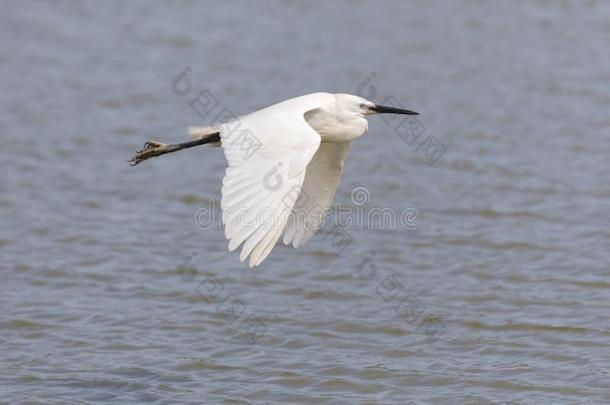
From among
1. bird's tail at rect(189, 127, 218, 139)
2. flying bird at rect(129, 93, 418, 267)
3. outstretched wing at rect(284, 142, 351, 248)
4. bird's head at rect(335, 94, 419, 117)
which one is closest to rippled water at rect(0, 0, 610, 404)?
outstretched wing at rect(284, 142, 351, 248)

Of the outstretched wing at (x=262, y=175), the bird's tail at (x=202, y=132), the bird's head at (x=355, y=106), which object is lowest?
the outstretched wing at (x=262, y=175)

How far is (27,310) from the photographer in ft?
26.0

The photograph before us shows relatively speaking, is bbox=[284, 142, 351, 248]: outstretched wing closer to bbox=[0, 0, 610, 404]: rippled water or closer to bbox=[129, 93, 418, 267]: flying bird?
bbox=[129, 93, 418, 267]: flying bird

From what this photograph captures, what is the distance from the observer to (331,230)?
31.8ft

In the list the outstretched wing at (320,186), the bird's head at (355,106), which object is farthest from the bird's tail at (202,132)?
the bird's head at (355,106)

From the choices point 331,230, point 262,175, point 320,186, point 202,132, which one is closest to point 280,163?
point 262,175

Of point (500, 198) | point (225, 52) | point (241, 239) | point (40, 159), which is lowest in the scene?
point (241, 239)

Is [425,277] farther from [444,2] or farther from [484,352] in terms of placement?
[444,2]

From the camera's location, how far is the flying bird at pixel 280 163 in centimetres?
537

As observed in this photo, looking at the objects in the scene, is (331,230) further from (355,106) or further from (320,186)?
(355,106)

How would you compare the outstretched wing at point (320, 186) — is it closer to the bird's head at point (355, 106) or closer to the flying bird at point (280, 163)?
the flying bird at point (280, 163)

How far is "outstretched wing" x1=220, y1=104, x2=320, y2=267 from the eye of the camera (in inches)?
211

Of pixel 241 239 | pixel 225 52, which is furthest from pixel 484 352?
pixel 225 52

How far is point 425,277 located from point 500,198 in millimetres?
1947
